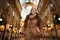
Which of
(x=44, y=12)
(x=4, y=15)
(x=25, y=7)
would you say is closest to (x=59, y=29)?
(x=44, y=12)

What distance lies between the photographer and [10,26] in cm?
1352

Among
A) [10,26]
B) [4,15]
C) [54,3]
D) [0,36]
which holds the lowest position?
[0,36]

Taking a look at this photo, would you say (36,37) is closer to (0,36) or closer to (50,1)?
(0,36)

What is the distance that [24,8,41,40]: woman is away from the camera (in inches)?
168

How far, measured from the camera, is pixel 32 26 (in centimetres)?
441

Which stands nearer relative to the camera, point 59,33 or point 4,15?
point 59,33

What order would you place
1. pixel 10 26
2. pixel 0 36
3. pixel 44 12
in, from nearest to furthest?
pixel 0 36 → pixel 10 26 → pixel 44 12

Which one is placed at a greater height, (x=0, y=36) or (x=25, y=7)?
(x=25, y=7)

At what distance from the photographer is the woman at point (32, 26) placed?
168 inches

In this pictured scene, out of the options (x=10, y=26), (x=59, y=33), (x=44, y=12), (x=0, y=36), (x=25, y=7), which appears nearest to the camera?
(x=0, y=36)

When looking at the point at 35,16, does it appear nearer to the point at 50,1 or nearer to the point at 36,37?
the point at 36,37

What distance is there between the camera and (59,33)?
40.1 feet

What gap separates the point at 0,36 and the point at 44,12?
674 cm

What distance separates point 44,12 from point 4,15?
182 inches
